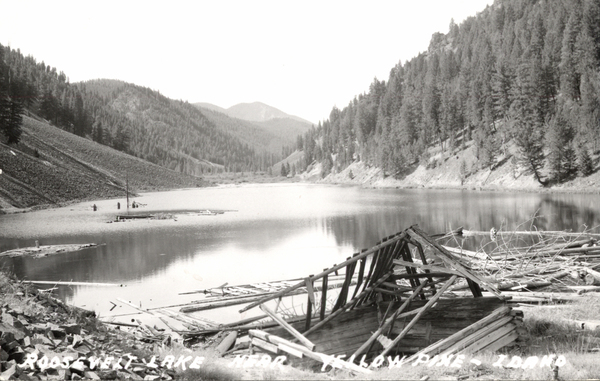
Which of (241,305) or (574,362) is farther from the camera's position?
(241,305)

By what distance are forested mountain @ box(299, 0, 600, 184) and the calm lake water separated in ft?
97.1

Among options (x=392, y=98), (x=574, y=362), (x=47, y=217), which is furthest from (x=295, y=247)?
(x=392, y=98)

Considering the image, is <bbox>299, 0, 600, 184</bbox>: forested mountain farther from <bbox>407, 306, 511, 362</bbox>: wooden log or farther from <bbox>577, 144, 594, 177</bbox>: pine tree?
<bbox>407, 306, 511, 362</bbox>: wooden log

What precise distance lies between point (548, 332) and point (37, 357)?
10.1m

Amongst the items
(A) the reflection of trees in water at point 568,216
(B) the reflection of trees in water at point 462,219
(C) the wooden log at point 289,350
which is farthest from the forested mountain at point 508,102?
(C) the wooden log at point 289,350

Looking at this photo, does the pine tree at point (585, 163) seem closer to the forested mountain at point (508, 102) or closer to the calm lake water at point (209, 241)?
the forested mountain at point (508, 102)

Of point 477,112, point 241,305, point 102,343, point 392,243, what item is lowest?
point 241,305

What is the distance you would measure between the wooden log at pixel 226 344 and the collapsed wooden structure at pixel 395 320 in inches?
41.4

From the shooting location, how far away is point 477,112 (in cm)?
11456

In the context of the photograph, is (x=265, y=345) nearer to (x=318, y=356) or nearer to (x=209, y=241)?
(x=318, y=356)

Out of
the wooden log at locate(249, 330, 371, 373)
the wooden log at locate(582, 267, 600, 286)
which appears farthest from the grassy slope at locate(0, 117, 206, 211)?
the wooden log at locate(582, 267, 600, 286)

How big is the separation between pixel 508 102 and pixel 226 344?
115m

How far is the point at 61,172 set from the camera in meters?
81.4

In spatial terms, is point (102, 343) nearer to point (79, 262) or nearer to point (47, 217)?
point (79, 262)
